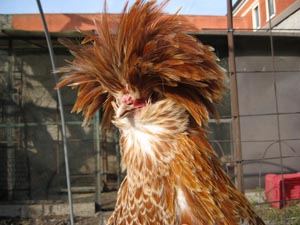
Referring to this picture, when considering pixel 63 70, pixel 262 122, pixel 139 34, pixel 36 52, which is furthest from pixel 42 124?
pixel 139 34

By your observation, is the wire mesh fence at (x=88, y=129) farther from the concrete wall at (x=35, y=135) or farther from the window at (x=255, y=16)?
the window at (x=255, y=16)

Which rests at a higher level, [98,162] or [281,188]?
[98,162]

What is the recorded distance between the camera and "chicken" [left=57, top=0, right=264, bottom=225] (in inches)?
50.3

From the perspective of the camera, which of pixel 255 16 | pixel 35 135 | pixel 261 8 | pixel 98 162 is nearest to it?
pixel 98 162

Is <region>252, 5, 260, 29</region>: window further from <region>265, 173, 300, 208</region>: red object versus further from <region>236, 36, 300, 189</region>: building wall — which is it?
<region>265, 173, 300, 208</region>: red object

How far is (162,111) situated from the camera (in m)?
1.35

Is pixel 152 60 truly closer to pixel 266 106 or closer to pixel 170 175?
pixel 170 175

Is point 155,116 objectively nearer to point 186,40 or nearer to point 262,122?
point 186,40

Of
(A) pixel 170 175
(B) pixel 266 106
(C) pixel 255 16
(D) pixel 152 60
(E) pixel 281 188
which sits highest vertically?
(C) pixel 255 16

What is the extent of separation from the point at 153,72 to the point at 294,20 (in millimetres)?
6749

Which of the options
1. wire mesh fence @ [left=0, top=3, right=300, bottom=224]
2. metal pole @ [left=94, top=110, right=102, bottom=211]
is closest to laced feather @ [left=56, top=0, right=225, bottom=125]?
metal pole @ [left=94, top=110, right=102, bottom=211]

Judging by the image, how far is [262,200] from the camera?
5.55 m

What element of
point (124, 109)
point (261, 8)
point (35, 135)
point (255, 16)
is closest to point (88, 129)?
point (35, 135)

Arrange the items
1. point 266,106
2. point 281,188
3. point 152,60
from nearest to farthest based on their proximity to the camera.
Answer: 1. point 152,60
2. point 281,188
3. point 266,106
